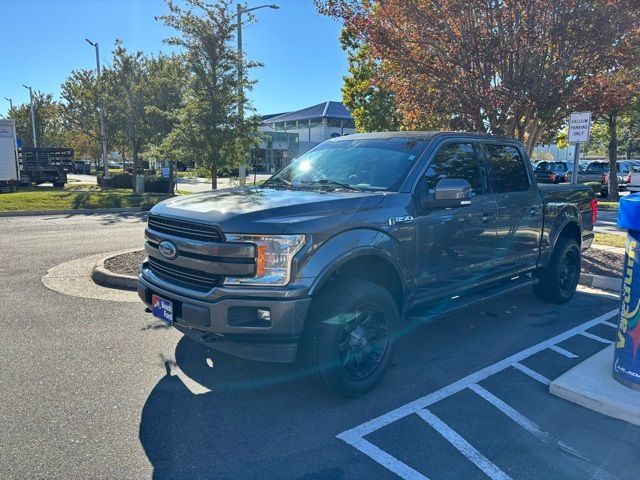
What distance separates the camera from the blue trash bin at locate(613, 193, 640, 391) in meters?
3.71

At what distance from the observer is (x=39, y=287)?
664cm

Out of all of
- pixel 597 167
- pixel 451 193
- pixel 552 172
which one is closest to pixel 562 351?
pixel 451 193

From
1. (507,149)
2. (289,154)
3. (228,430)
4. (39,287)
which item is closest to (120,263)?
(39,287)

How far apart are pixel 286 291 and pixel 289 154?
A: 63.7m

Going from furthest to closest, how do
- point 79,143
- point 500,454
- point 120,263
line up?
point 79,143 → point 120,263 → point 500,454

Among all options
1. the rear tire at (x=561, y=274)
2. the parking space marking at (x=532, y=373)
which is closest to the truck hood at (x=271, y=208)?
the parking space marking at (x=532, y=373)

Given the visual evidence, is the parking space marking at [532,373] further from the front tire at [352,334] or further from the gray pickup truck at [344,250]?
the front tire at [352,334]

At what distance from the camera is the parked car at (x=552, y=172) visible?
29075 millimetres

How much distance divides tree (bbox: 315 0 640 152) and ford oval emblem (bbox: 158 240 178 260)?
6178mm

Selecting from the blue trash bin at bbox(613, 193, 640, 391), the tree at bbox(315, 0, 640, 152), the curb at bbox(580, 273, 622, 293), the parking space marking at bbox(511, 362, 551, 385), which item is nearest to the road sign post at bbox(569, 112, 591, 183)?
the tree at bbox(315, 0, 640, 152)

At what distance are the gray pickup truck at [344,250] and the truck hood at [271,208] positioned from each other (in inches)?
0.4

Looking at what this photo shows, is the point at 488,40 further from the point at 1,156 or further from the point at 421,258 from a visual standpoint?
the point at 1,156

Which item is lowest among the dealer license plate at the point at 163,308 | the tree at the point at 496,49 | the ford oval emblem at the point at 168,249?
the dealer license plate at the point at 163,308

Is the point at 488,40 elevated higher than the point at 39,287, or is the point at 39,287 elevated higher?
the point at 488,40
